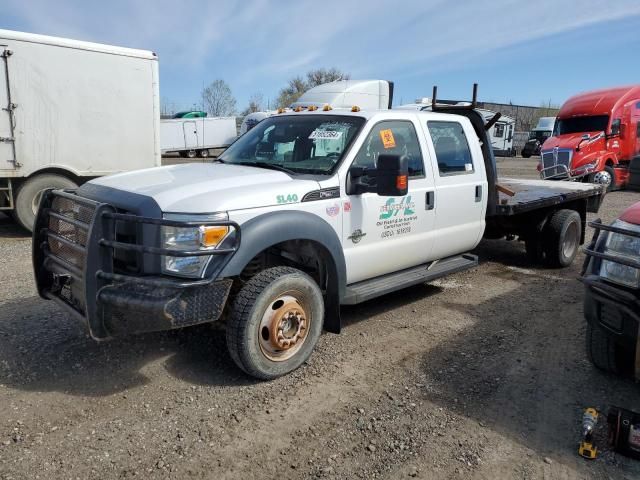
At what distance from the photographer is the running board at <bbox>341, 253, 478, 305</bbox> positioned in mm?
4152

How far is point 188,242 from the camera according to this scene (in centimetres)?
314

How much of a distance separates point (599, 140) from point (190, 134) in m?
19.6

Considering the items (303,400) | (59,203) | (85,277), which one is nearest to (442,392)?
(303,400)

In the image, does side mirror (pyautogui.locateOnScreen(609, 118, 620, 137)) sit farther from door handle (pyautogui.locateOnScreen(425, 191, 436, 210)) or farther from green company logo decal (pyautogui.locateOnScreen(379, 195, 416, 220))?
green company logo decal (pyautogui.locateOnScreen(379, 195, 416, 220))

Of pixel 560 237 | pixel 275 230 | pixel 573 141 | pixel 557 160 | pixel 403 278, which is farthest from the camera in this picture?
pixel 557 160

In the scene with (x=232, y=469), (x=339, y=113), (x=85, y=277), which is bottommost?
(x=232, y=469)

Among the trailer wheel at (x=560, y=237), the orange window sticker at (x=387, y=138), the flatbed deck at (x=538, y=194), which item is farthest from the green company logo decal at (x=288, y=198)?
the trailer wheel at (x=560, y=237)

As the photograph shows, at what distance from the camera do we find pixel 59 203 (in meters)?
3.77

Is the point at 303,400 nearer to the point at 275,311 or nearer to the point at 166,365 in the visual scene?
the point at 275,311

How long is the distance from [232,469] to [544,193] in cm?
575

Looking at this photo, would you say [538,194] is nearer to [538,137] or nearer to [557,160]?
[557,160]

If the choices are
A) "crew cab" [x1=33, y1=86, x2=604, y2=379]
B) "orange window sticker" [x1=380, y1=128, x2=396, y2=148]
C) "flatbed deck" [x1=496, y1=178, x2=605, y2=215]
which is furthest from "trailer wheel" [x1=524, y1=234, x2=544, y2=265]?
"orange window sticker" [x1=380, y1=128, x2=396, y2=148]

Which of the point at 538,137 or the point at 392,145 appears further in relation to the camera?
the point at 538,137

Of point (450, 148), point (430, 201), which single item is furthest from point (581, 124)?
point (430, 201)
